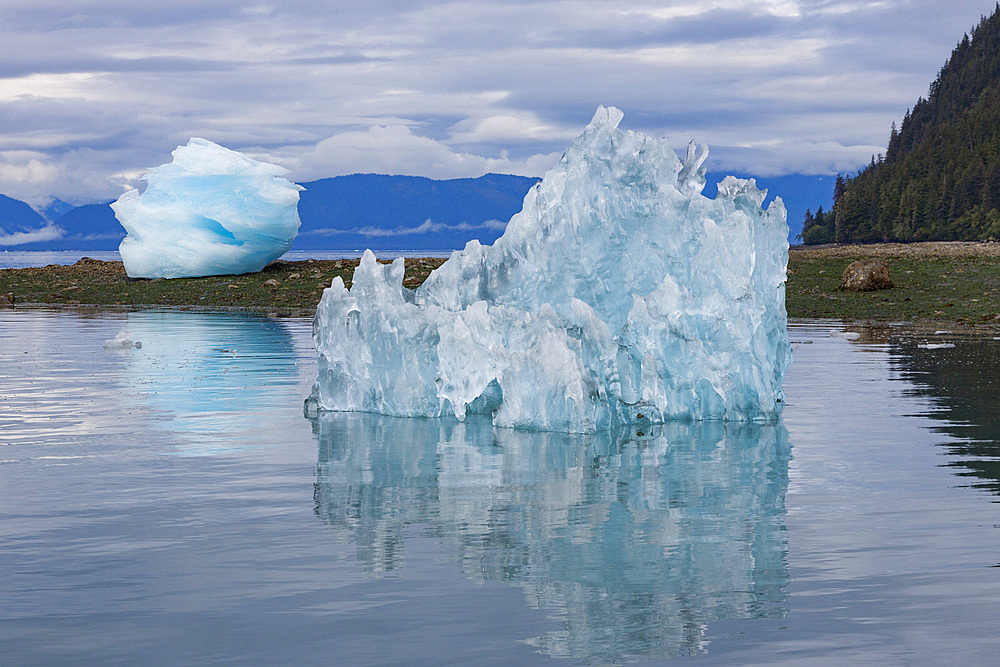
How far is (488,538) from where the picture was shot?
11.1 m

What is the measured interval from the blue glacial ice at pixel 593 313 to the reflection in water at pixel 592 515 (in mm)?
851

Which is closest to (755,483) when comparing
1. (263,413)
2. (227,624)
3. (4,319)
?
(227,624)

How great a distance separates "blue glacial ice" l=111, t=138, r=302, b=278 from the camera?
5516 cm

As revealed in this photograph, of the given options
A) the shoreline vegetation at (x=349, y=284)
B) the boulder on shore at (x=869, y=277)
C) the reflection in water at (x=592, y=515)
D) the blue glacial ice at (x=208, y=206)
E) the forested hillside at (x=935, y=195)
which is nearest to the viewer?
the reflection in water at (x=592, y=515)

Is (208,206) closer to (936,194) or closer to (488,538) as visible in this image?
(488,538)

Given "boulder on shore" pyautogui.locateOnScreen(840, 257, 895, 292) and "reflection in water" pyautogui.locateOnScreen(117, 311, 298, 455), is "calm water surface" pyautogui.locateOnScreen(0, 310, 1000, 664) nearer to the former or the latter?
"reflection in water" pyautogui.locateOnScreen(117, 311, 298, 455)

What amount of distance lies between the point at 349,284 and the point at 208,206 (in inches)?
305

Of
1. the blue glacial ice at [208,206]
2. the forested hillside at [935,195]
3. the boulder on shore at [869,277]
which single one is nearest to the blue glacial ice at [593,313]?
the boulder on shore at [869,277]

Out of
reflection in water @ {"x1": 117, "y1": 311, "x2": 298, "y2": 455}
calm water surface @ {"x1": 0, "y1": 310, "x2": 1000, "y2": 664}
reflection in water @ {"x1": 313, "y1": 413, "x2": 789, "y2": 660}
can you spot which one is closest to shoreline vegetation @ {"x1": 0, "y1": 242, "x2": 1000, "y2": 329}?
reflection in water @ {"x1": 117, "y1": 311, "x2": 298, "y2": 455}

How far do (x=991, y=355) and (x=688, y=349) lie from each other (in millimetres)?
15263

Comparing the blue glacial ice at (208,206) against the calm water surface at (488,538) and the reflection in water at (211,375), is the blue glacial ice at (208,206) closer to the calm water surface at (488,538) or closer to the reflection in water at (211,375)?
the reflection in water at (211,375)

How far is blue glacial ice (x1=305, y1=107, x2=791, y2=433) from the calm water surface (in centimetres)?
84

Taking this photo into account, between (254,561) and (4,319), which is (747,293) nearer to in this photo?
(254,561)

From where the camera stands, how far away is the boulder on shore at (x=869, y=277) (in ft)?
165
